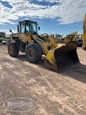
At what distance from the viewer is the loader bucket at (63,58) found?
678cm

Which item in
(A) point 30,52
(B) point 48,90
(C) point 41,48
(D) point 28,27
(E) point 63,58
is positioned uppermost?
(D) point 28,27

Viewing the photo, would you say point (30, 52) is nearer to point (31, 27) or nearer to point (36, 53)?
point (36, 53)

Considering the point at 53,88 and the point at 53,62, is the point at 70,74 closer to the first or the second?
the point at 53,62

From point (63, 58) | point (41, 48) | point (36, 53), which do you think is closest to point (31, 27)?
point (41, 48)

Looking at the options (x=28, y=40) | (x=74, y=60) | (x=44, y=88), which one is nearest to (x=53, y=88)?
(x=44, y=88)

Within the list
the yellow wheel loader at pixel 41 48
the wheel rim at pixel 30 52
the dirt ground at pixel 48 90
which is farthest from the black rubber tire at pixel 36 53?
the dirt ground at pixel 48 90

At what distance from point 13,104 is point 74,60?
507 centimetres

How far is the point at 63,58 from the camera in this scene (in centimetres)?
751

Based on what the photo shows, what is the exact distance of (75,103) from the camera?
3.70 meters

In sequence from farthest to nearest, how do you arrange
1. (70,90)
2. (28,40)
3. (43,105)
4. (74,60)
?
(28,40), (74,60), (70,90), (43,105)

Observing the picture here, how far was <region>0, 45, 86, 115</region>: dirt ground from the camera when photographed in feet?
11.2

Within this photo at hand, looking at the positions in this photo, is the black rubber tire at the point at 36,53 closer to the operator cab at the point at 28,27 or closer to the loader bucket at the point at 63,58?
the loader bucket at the point at 63,58

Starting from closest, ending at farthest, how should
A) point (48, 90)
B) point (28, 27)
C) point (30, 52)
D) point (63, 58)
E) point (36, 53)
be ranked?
point (48, 90), point (63, 58), point (36, 53), point (30, 52), point (28, 27)

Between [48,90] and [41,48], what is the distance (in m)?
4.05
